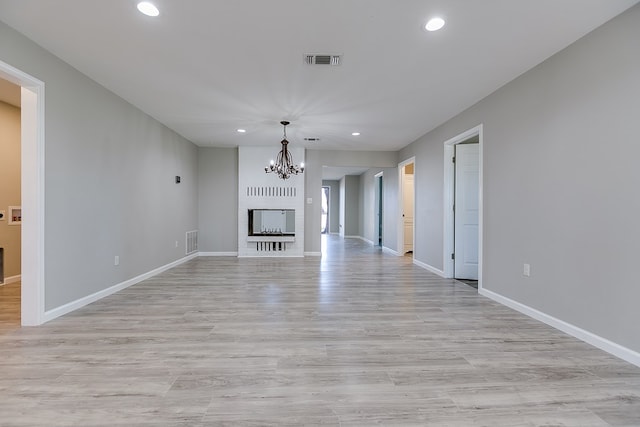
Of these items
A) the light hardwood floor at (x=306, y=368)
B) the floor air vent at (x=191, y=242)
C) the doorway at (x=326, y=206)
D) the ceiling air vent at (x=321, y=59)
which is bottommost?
the light hardwood floor at (x=306, y=368)

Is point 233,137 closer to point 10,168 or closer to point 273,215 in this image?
point 273,215

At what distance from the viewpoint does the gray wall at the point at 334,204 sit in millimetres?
13719

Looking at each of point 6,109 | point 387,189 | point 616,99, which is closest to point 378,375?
point 616,99

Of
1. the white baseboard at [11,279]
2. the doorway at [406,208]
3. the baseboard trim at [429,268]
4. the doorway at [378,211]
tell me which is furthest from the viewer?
the doorway at [378,211]

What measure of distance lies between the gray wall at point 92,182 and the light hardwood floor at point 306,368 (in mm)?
535

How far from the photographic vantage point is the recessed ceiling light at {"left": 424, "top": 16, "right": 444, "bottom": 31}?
94.5 inches

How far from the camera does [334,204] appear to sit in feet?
45.4

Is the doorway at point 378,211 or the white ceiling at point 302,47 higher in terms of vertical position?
the white ceiling at point 302,47

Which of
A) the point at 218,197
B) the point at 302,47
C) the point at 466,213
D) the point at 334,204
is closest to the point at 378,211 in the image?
the point at 334,204

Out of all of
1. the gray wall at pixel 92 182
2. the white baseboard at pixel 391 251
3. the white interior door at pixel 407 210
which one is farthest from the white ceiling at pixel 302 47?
the white baseboard at pixel 391 251

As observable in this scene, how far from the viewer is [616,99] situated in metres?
2.36

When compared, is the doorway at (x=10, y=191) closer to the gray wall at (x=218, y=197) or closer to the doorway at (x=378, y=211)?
the gray wall at (x=218, y=197)

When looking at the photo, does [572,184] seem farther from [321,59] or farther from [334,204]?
[334,204]

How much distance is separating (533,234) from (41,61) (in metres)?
5.29
